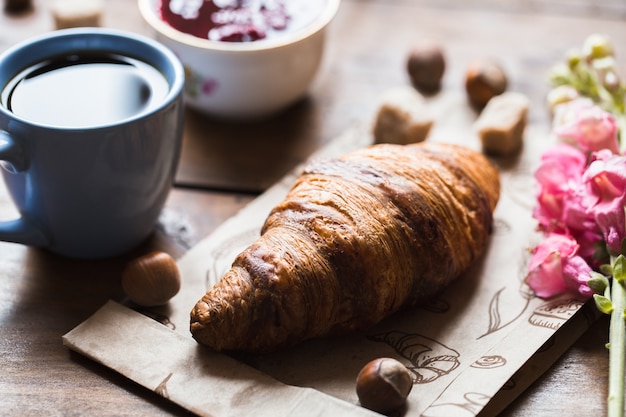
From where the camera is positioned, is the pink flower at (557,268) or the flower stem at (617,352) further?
the pink flower at (557,268)

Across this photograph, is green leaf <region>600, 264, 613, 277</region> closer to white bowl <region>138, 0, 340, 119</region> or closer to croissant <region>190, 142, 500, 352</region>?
croissant <region>190, 142, 500, 352</region>

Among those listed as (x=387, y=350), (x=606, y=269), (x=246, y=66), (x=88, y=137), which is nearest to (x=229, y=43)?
(x=246, y=66)

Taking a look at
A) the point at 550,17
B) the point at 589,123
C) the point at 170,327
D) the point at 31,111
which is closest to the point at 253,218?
the point at 170,327

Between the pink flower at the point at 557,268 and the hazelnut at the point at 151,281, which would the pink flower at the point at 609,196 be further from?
the hazelnut at the point at 151,281

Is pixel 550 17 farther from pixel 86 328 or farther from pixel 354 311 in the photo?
pixel 86 328

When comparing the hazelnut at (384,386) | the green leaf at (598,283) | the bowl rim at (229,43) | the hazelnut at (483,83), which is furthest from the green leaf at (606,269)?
the bowl rim at (229,43)

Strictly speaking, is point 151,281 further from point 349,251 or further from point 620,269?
point 620,269
